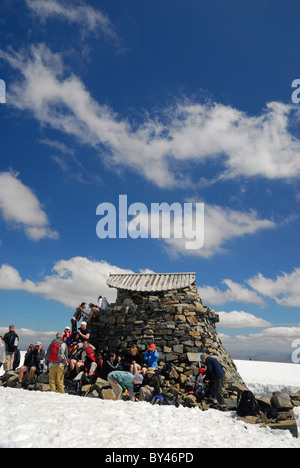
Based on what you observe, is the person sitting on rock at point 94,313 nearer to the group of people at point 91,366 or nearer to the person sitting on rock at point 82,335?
the group of people at point 91,366

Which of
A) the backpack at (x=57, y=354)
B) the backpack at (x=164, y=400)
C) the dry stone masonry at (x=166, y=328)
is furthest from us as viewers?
the dry stone masonry at (x=166, y=328)

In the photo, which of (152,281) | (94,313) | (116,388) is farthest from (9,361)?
(152,281)

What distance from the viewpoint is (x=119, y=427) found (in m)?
6.81

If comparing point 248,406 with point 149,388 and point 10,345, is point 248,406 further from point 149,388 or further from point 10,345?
point 10,345

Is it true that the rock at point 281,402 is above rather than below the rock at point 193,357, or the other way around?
below

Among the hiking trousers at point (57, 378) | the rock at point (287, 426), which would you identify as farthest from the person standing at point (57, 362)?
the rock at point (287, 426)

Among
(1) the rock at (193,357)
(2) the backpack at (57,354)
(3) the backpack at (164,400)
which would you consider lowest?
(3) the backpack at (164,400)

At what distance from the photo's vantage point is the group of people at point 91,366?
10789 millimetres

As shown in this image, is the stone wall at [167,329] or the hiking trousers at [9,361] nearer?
the stone wall at [167,329]

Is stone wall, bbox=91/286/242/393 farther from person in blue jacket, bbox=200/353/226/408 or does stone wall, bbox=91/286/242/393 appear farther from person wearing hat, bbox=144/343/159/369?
person in blue jacket, bbox=200/353/226/408

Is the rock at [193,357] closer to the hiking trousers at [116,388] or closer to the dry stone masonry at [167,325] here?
the dry stone masonry at [167,325]

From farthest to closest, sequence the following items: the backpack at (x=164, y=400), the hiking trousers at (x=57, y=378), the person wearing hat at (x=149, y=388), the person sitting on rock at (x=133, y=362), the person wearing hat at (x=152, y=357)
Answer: the person wearing hat at (x=152, y=357) → the person sitting on rock at (x=133, y=362) → the hiking trousers at (x=57, y=378) → the person wearing hat at (x=149, y=388) → the backpack at (x=164, y=400)

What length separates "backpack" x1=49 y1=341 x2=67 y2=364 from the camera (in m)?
11.1
